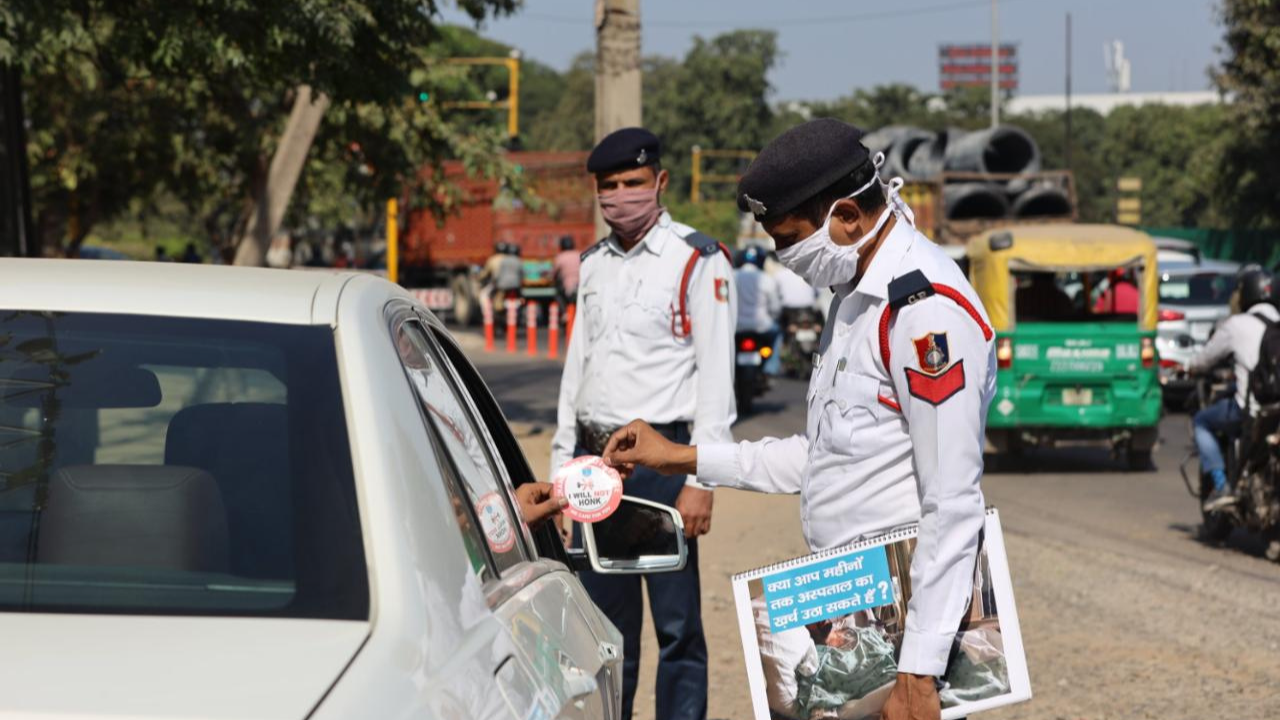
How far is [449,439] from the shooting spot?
9.45 ft

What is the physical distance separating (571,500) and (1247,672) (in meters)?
4.75

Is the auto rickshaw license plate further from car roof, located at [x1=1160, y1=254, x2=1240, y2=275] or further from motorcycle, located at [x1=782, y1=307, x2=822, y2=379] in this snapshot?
motorcycle, located at [x1=782, y1=307, x2=822, y2=379]

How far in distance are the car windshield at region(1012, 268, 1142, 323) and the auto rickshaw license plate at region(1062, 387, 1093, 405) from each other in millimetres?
1014

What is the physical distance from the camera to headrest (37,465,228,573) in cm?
244

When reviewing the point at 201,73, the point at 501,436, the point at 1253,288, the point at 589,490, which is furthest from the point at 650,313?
the point at 201,73

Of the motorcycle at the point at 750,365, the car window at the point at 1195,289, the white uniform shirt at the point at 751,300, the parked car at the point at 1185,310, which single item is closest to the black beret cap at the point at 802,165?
the motorcycle at the point at 750,365

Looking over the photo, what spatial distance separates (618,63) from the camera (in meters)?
13.1

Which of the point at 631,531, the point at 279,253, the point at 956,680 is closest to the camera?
the point at 956,680

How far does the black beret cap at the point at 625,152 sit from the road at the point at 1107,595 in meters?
2.21

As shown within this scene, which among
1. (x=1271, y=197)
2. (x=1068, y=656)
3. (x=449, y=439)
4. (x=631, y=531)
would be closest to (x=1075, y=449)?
(x=1068, y=656)

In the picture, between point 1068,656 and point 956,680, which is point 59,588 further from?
point 1068,656

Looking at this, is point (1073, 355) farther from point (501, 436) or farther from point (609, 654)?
point (609, 654)

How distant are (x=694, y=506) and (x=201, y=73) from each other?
902cm

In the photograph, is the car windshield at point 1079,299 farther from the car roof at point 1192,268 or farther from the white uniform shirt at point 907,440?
the white uniform shirt at point 907,440
